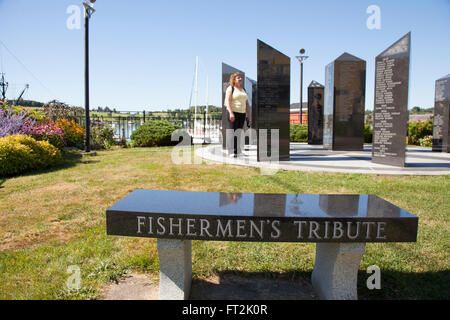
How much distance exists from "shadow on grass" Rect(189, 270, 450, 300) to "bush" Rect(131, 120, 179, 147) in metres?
12.1

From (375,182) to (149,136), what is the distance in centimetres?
1051

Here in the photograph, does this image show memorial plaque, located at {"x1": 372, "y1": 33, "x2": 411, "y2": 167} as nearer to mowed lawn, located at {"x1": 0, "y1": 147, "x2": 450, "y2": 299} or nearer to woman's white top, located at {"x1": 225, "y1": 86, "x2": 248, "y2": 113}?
mowed lawn, located at {"x1": 0, "y1": 147, "x2": 450, "y2": 299}

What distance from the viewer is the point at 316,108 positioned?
1457 centimetres

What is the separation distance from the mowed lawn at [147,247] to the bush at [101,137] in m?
7.46

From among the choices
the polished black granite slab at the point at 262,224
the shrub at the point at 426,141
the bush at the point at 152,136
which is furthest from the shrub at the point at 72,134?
the shrub at the point at 426,141

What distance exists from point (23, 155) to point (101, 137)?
6.70m

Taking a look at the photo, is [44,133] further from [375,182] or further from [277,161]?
[375,182]

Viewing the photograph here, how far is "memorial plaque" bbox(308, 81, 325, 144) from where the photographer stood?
14445mm

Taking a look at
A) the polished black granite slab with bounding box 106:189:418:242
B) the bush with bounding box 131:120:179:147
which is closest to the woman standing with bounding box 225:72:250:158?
the bush with bounding box 131:120:179:147

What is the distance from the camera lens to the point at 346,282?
2.56 metres

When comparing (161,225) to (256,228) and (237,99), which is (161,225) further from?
(237,99)

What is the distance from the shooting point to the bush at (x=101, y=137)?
13859mm

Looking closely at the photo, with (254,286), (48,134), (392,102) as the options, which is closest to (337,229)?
(254,286)

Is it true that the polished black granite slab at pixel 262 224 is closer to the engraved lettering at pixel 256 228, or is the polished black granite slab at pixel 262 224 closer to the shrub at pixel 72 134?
the engraved lettering at pixel 256 228
